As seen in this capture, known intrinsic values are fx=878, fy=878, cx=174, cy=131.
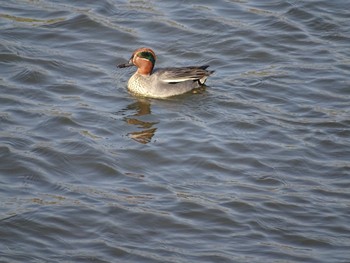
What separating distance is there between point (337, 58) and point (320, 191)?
413 cm

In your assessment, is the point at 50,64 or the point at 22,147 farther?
the point at 50,64

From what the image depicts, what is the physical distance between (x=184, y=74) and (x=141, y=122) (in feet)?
4.20

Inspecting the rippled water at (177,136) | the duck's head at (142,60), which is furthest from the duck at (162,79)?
the rippled water at (177,136)

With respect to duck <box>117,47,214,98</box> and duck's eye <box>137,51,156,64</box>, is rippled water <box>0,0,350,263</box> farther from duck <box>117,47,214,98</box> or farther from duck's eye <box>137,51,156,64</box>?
duck's eye <box>137,51,156,64</box>

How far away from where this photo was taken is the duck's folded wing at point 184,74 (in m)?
12.2

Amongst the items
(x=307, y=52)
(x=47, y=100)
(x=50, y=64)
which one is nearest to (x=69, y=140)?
(x=47, y=100)

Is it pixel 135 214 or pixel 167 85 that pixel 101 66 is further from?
pixel 135 214

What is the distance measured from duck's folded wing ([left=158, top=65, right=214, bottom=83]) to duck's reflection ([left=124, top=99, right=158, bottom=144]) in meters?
0.46

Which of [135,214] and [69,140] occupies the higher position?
[69,140]

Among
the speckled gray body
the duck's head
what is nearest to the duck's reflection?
the speckled gray body

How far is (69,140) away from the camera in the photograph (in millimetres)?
10320

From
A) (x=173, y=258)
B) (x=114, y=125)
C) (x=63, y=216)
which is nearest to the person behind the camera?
(x=173, y=258)

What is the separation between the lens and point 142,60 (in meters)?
12.5

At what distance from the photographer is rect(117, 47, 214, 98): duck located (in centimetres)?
1224
